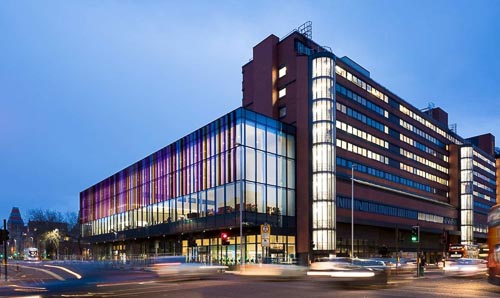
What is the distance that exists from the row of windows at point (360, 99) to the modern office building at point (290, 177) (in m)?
0.18

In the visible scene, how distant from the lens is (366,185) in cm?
7238

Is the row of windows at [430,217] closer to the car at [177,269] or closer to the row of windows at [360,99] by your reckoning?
the row of windows at [360,99]

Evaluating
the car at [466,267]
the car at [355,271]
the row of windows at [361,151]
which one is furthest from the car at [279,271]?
the row of windows at [361,151]

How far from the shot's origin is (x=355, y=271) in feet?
73.8

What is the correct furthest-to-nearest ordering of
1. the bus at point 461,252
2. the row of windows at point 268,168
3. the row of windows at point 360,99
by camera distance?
the bus at point 461,252 → the row of windows at point 360,99 → the row of windows at point 268,168

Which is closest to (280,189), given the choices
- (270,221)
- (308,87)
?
(270,221)

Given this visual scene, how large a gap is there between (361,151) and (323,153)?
11767mm

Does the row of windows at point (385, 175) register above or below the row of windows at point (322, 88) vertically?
below

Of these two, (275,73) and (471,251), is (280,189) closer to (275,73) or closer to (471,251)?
(275,73)

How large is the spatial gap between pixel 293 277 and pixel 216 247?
112ft

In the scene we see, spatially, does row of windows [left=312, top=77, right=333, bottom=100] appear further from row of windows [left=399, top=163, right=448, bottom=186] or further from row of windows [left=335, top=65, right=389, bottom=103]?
row of windows [left=399, top=163, right=448, bottom=186]

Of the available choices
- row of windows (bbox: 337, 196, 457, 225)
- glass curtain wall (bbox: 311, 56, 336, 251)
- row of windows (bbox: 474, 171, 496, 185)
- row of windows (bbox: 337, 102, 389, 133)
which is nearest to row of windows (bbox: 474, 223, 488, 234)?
row of windows (bbox: 474, 171, 496, 185)

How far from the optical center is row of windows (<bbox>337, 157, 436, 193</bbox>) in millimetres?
68887

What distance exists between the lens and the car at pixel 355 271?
73.4ft
